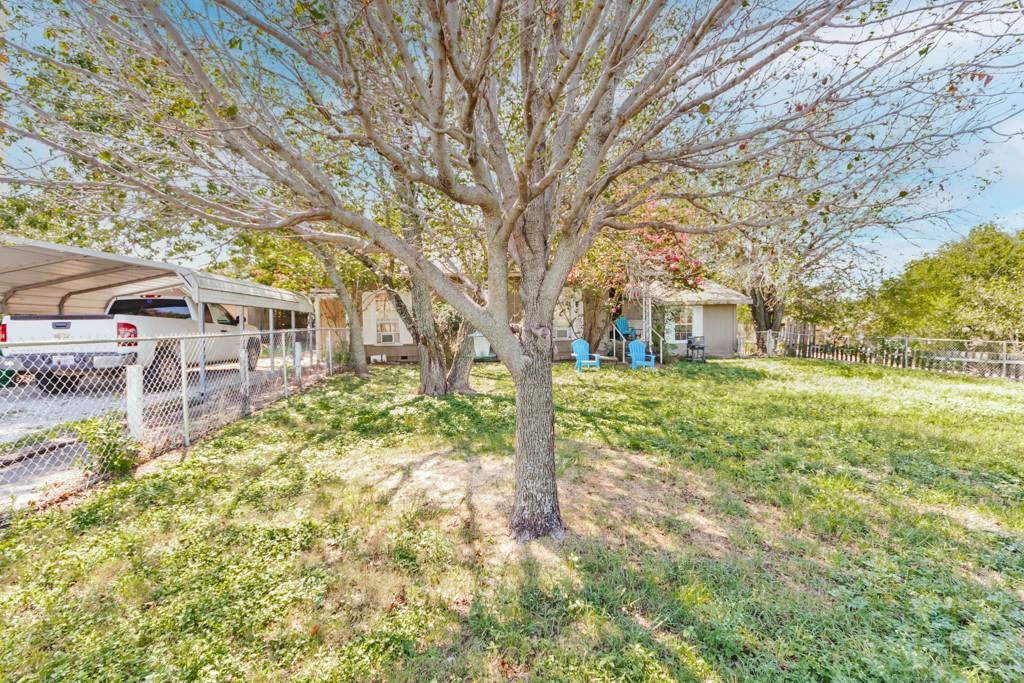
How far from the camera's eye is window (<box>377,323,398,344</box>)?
16.9 meters

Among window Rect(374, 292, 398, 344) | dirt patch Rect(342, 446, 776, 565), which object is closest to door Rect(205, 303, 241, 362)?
window Rect(374, 292, 398, 344)

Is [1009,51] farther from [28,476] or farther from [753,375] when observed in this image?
[753,375]

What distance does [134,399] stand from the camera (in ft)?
16.3

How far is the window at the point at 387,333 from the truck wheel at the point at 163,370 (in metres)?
9.26

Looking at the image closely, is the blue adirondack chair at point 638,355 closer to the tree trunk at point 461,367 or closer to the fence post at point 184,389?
the tree trunk at point 461,367

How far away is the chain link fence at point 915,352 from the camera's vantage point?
12.2 m

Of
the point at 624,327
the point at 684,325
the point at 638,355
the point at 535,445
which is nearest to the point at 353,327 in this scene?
the point at 638,355

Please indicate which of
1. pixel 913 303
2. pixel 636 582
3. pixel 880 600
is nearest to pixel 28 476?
pixel 636 582

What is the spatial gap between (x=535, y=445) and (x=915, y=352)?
16.8 metres

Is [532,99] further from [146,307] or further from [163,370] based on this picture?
[146,307]

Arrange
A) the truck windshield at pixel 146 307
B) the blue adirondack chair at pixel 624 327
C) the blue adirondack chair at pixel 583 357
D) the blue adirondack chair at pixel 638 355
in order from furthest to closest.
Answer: the blue adirondack chair at pixel 624 327, the blue adirondack chair at pixel 638 355, the blue adirondack chair at pixel 583 357, the truck windshield at pixel 146 307

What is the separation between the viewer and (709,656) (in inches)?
86.7

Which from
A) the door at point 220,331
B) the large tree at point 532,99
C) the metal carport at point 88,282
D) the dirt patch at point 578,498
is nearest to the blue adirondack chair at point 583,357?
the dirt patch at point 578,498

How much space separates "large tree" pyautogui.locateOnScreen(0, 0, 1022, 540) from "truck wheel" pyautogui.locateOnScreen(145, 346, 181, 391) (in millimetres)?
3044
